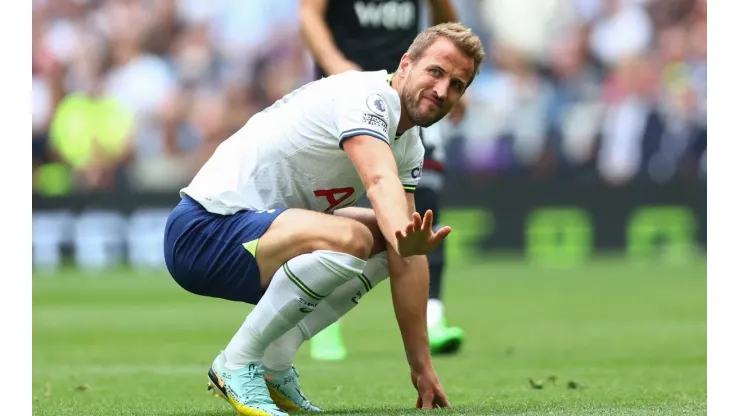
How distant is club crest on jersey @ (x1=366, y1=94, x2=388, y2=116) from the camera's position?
453cm

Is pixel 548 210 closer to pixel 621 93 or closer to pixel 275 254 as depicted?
pixel 621 93

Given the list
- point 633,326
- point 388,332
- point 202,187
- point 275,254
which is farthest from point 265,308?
point 633,326

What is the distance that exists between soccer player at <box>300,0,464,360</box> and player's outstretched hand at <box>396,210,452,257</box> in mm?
3204

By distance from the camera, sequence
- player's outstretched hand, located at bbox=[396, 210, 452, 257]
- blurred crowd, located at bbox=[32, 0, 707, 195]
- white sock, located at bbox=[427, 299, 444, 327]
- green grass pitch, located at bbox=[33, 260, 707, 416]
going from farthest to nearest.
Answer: blurred crowd, located at bbox=[32, 0, 707, 195]
white sock, located at bbox=[427, 299, 444, 327]
green grass pitch, located at bbox=[33, 260, 707, 416]
player's outstretched hand, located at bbox=[396, 210, 452, 257]

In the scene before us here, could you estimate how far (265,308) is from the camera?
464 centimetres

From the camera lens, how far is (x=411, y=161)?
4.99 meters

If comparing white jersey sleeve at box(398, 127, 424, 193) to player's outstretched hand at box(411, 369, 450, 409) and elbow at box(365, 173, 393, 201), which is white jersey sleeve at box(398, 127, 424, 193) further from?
player's outstretched hand at box(411, 369, 450, 409)

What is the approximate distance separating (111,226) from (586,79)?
6.68 m

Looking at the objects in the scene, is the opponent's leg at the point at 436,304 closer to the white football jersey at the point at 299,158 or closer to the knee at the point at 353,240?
the white football jersey at the point at 299,158

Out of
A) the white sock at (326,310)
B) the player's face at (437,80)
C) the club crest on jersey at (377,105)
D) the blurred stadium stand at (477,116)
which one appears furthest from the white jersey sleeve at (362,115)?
the blurred stadium stand at (477,116)

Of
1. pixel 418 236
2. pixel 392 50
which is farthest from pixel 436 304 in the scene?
pixel 418 236

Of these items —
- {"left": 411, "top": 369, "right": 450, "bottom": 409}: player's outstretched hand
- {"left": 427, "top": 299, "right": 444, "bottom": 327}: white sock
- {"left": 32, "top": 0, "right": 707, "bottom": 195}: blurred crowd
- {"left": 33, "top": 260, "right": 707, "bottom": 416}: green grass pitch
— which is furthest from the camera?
{"left": 32, "top": 0, "right": 707, "bottom": 195}: blurred crowd

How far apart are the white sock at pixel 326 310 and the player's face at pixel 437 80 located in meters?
0.69

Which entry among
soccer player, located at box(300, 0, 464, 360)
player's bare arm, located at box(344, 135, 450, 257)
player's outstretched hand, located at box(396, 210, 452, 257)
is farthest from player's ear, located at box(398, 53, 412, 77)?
soccer player, located at box(300, 0, 464, 360)
